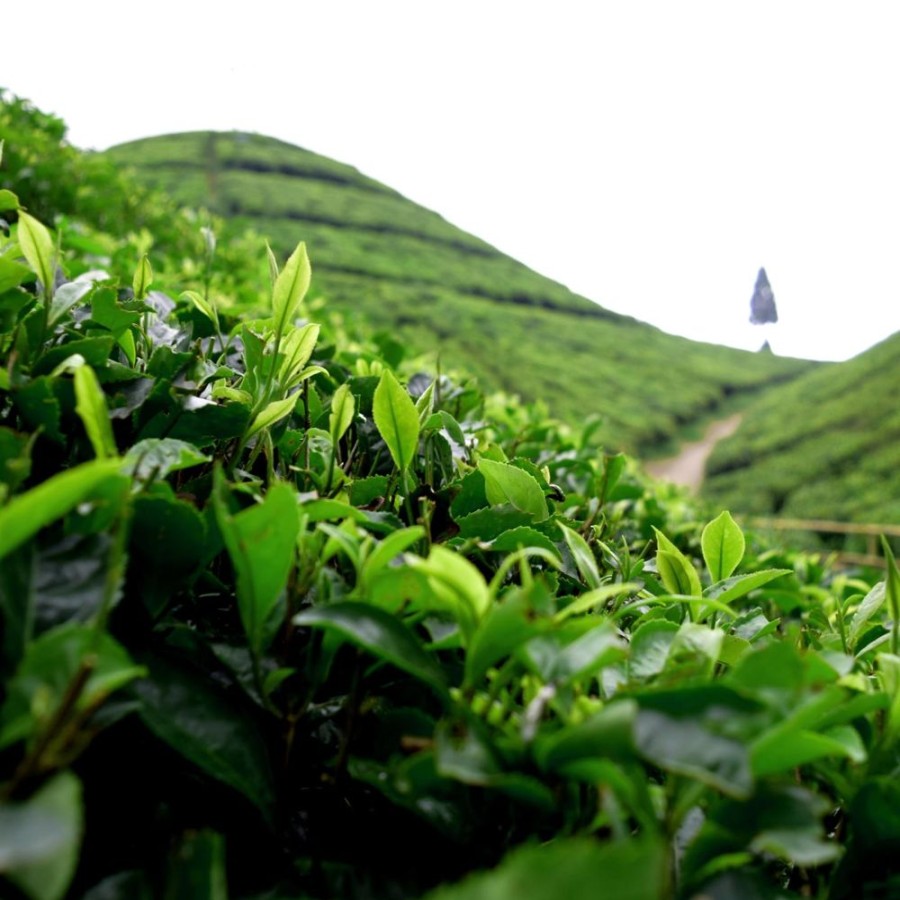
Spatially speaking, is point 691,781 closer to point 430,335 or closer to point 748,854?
point 748,854

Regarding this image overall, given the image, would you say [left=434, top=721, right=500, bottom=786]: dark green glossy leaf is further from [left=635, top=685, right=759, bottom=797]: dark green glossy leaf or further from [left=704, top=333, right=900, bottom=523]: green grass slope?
[left=704, top=333, right=900, bottom=523]: green grass slope

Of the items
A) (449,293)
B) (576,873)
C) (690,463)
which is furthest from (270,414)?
(690,463)

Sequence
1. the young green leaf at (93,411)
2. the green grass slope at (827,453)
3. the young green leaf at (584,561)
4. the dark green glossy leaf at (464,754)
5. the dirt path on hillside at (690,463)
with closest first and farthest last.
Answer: the dark green glossy leaf at (464,754) < the young green leaf at (93,411) < the young green leaf at (584,561) < the green grass slope at (827,453) < the dirt path on hillside at (690,463)

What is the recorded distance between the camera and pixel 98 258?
79.0 inches

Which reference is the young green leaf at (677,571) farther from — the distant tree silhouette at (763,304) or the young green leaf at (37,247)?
the distant tree silhouette at (763,304)

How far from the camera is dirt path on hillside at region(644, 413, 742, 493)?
17.3 metres

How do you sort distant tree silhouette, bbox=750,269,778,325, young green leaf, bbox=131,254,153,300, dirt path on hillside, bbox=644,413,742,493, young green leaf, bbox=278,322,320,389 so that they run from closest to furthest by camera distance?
young green leaf, bbox=278,322,320,389, young green leaf, bbox=131,254,153,300, dirt path on hillside, bbox=644,413,742,493, distant tree silhouette, bbox=750,269,778,325

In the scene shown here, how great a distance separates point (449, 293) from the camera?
18062mm

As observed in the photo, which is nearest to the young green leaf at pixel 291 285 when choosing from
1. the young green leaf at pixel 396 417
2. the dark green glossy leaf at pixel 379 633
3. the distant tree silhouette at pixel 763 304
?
the young green leaf at pixel 396 417

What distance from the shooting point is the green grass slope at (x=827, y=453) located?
12531mm

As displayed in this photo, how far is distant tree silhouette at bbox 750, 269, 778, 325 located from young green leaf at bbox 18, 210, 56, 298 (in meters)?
35.6

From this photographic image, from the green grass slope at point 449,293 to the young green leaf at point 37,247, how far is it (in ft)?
32.3

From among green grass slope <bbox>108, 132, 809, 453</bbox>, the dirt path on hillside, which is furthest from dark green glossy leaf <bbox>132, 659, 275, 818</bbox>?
the dirt path on hillside

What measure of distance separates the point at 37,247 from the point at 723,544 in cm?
76
